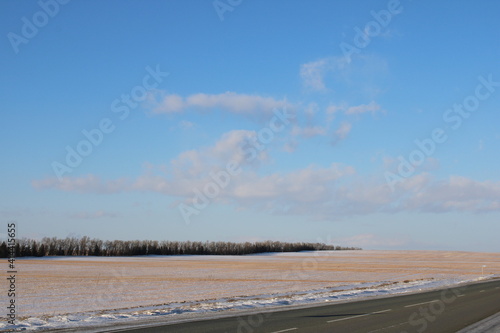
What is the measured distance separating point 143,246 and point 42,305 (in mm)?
141925

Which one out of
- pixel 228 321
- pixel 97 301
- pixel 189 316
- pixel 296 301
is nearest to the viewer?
pixel 228 321

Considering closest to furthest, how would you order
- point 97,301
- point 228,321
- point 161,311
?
1. point 228,321
2. point 161,311
3. point 97,301

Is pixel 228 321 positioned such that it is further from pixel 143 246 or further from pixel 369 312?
pixel 143 246

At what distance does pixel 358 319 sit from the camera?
17.5 meters

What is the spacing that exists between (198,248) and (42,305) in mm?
161324

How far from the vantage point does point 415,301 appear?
81.3ft

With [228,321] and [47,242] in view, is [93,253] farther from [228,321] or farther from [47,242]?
[228,321]

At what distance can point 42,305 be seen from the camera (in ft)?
81.9

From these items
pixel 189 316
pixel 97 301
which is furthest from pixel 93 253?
pixel 189 316

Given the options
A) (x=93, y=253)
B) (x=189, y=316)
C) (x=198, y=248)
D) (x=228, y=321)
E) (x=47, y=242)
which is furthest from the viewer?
(x=198, y=248)

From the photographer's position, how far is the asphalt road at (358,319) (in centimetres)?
1484

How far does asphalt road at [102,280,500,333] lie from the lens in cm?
1484

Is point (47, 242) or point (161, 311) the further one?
point (47, 242)

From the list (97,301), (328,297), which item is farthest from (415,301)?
(97,301)
